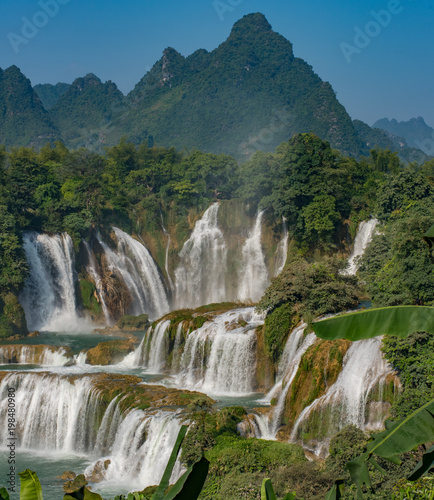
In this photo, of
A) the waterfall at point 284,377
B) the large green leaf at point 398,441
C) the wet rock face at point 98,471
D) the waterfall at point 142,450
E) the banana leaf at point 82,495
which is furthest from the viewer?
the waterfall at point 284,377

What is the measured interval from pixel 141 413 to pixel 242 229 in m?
20.9

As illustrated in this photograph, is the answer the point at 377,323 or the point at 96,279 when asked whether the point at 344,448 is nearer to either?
the point at 377,323

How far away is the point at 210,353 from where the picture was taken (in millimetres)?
19469

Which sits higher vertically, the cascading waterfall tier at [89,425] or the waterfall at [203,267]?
the waterfall at [203,267]

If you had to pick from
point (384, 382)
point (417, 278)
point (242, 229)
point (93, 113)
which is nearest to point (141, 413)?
point (384, 382)

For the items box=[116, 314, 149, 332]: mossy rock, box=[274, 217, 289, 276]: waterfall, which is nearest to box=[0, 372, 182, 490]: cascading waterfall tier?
box=[116, 314, 149, 332]: mossy rock

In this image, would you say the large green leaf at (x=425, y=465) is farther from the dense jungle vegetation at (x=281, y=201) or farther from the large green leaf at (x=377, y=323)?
the dense jungle vegetation at (x=281, y=201)

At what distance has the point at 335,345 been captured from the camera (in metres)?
15.1

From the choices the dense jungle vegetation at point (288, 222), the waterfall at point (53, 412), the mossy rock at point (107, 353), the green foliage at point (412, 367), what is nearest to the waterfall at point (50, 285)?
the dense jungle vegetation at point (288, 222)

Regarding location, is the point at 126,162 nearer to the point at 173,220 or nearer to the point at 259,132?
the point at 173,220

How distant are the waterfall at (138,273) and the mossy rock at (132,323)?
3097mm

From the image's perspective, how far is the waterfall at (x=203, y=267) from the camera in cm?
3556

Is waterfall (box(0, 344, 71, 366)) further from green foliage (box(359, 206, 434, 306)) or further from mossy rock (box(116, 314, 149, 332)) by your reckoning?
green foliage (box(359, 206, 434, 306))

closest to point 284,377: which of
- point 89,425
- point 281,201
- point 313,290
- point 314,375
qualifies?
point 314,375
